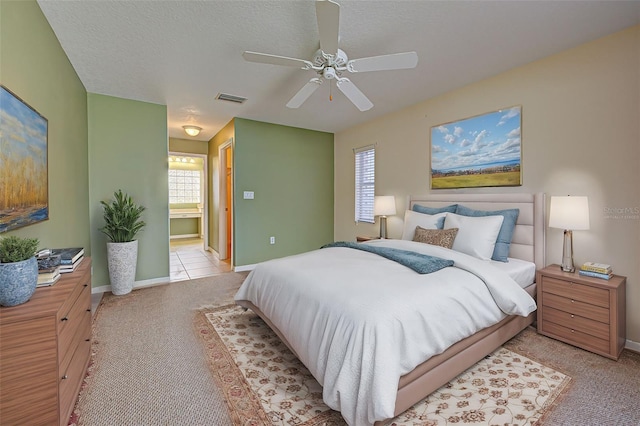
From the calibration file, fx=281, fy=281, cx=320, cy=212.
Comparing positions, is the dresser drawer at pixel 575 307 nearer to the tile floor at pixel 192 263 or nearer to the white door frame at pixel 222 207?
the tile floor at pixel 192 263

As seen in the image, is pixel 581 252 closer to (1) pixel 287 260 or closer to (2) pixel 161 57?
(1) pixel 287 260

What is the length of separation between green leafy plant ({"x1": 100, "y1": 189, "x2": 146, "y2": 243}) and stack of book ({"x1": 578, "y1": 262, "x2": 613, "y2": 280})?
4684 millimetres

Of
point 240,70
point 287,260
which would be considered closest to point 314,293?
point 287,260

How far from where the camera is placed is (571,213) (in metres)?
2.29

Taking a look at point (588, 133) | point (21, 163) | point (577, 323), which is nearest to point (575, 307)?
point (577, 323)

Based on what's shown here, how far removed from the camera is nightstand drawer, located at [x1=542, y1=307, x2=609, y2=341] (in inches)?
83.8

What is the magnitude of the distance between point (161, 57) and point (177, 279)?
3.01m

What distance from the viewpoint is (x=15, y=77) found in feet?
5.50

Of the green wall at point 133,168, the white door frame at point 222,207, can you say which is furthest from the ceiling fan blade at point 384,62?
the white door frame at point 222,207

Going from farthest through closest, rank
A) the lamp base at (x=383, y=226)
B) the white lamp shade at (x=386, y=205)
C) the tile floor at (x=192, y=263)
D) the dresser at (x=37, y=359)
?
the tile floor at (x=192, y=263), the lamp base at (x=383, y=226), the white lamp shade at (x=386, y=205), the dresser at (x=37, y=359)

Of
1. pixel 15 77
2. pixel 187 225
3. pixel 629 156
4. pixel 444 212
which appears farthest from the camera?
pixel 187 225

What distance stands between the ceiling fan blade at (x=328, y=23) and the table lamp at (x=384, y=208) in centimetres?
239

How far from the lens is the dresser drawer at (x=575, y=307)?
83.7 inches

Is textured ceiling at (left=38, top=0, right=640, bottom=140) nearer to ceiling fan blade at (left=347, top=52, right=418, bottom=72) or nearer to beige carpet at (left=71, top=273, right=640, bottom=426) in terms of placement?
ceiling fan blade at (left=347, top=52, right=418, bottom=72)
